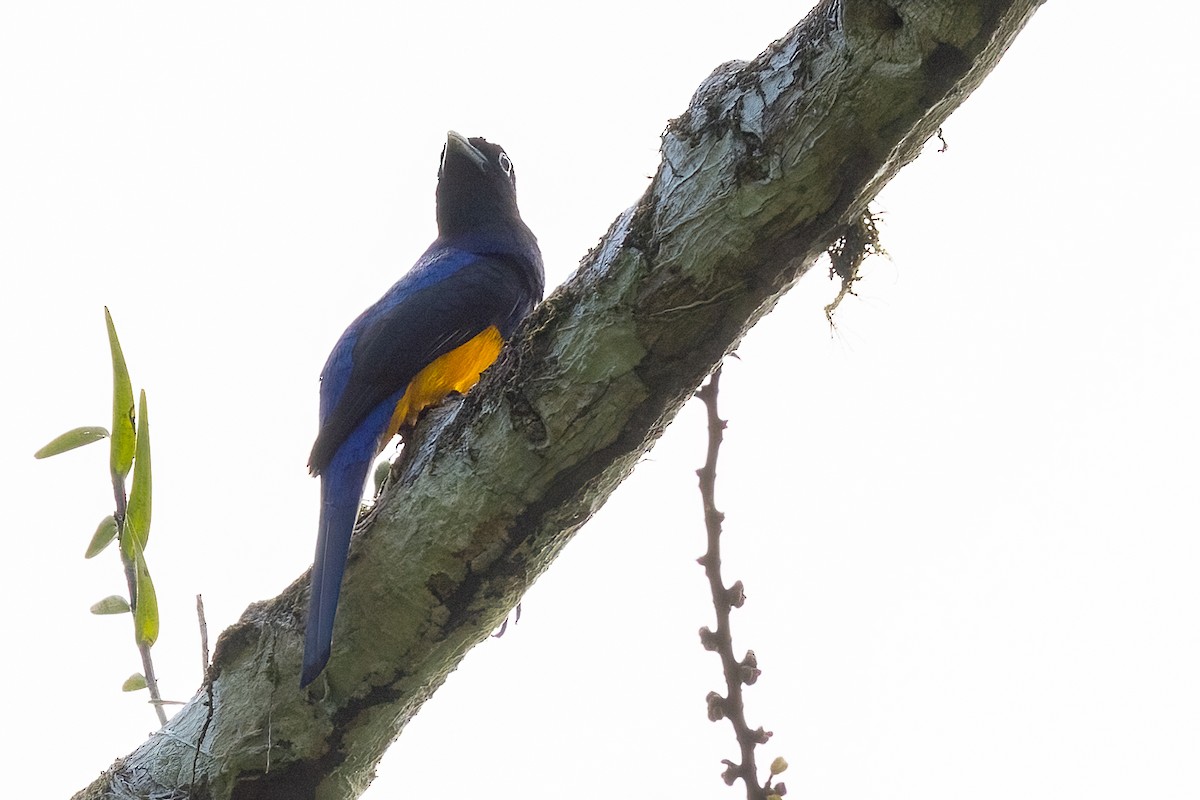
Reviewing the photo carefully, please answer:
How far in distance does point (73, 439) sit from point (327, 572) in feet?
1.92

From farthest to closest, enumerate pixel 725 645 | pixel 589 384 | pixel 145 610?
1. pixel 145 610
2. pixel 589 384
3. pixel 725 645

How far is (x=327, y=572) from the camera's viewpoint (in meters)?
2.53

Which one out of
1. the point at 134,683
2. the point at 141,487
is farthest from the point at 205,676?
the point at 141,487

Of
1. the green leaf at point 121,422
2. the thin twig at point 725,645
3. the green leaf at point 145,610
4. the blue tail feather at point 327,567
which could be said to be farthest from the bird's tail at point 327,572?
the thin twig at point 725,645

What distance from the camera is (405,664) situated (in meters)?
2.50

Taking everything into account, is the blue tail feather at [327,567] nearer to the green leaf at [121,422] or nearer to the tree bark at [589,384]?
the tree bark at [589,384]

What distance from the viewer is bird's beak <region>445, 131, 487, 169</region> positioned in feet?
16.6

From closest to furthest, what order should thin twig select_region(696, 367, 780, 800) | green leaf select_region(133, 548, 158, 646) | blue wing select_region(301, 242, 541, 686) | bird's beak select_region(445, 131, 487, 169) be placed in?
thin twig select_region(696, 367, 780, 800) → green leaf select_region(133, 548, 158, 646) → blue wing select_region(301, 242, 541, 686) → bird's beak select_region(445, 131, 487, 169)

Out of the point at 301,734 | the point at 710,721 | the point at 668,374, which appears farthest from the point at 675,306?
the point at 301,734

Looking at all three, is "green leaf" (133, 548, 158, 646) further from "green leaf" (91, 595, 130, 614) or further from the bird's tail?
the bird's tail

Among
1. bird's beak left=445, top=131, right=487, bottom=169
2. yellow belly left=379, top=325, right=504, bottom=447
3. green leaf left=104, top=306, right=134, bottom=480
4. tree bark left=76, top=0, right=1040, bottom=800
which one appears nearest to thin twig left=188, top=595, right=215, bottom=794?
tree bark left=76, top=0, right=1040, bottom=800

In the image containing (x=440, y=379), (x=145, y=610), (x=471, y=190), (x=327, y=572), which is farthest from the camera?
(x=471, y=190)

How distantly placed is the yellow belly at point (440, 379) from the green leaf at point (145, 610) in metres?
1.13

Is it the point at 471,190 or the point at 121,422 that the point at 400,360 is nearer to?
the point at 121,422
